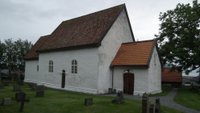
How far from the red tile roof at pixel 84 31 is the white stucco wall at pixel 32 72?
20.1 ft

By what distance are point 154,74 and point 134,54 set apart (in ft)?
9.27

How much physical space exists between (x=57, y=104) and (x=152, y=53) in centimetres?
1271

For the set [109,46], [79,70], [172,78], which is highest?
[109,46]

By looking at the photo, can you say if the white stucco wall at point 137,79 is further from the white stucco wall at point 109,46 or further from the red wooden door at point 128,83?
the white stucco wall at point 109,46

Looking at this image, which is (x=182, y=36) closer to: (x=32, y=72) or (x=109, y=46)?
(x=109, y=46)

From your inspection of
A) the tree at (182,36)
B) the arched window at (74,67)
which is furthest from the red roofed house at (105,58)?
the tree at (182,36)

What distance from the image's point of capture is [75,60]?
3169 centimetres

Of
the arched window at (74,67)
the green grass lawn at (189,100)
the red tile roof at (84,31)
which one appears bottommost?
the green grass lawn at (189,100)

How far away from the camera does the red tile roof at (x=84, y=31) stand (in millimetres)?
29836

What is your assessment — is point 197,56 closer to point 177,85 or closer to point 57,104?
point 177,85

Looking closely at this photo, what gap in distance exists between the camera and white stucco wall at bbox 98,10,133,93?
94.5 ft

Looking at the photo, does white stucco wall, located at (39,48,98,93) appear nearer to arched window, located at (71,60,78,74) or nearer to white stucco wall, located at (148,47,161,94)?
arched window, located at (71,60,78,74)

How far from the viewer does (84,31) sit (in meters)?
32.8

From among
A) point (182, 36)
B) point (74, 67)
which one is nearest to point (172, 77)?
point (182, 36)
